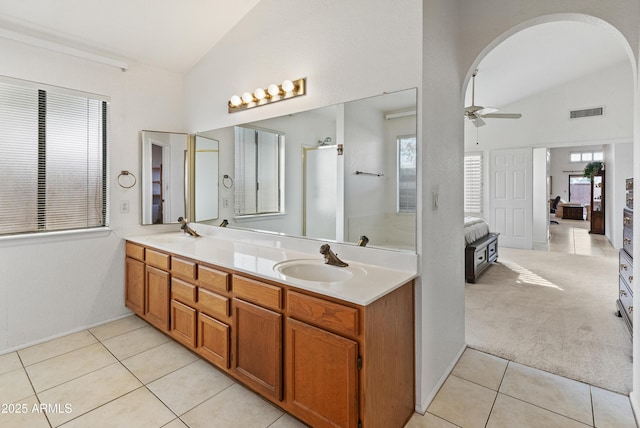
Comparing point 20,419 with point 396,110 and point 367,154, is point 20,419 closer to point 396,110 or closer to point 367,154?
point 367,154

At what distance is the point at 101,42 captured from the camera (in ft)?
8.87

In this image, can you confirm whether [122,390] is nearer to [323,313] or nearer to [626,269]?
[323,313]

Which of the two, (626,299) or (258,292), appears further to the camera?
(626,299)

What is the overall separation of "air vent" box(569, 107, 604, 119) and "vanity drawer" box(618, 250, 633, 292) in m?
4.10

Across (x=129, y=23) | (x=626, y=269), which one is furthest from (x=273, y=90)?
(x=626, y=269)

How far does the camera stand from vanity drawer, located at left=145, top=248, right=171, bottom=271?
2492mm

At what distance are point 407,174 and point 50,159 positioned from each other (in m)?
2.96

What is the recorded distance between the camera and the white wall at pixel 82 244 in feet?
8.21

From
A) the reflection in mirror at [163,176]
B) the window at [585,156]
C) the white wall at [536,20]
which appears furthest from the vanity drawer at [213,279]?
the window at [585,156]

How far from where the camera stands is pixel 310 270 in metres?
2.01

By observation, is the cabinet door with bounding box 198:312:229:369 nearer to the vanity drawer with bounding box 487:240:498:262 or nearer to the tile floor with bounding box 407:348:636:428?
the tile floor with bounding box 407:348:636:428

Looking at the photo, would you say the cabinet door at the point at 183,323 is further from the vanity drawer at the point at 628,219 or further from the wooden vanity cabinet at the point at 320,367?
the vanity drawer at the point at 628,219

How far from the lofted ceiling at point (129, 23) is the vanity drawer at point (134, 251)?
5.99 feet

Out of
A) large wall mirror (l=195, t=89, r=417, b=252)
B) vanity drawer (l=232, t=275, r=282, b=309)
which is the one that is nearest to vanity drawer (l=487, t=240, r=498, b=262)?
large wall mirror (l=195, t=89, r=417, b=252)
